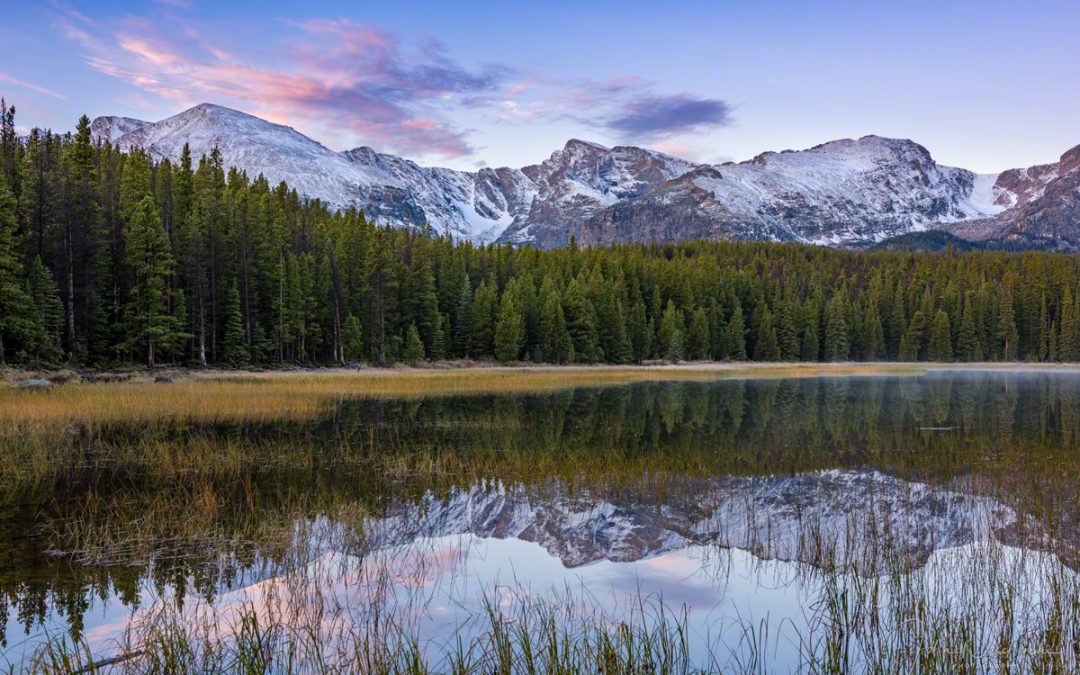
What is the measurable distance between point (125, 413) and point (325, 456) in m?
11.1

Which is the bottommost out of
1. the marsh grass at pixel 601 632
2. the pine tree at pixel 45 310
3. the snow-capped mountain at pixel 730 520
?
the snow-capped mountain at pixel 730 520

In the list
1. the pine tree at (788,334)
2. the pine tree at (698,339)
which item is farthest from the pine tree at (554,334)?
the pine tree at (788,334)

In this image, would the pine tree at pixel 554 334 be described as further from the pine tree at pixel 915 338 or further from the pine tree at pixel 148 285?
the pine tree at pixel 915 338

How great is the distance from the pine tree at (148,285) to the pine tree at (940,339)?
107m

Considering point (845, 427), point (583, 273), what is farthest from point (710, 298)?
point (845, 427)

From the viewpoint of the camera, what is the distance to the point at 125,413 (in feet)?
81.4

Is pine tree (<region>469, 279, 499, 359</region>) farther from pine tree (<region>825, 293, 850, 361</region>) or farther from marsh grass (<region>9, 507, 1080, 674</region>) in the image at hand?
marsh grass (<region>9, 507, 1080, 674</region>)

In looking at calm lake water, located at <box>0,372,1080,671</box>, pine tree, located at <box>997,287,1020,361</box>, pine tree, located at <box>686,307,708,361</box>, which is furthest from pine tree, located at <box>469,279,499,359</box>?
pine tree, located at <box>997,287,1020,361</box>

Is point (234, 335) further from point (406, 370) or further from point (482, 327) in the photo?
point (482, 327)

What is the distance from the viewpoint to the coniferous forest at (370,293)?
1886 inches

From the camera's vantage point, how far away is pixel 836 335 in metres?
111

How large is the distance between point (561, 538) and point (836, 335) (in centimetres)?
10933

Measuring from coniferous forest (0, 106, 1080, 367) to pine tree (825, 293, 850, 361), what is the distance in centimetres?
34

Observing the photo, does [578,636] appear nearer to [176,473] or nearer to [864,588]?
[864,588]
